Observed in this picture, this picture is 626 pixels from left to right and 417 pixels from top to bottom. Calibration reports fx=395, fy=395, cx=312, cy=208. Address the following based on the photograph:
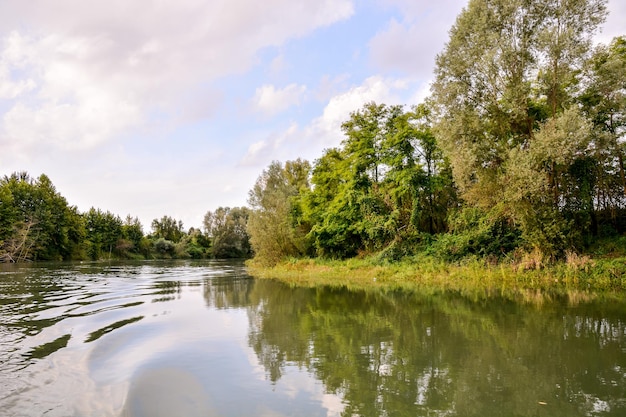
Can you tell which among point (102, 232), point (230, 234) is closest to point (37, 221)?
point (102, 232)

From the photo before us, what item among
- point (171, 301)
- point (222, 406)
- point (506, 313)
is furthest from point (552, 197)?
point (222, 406)

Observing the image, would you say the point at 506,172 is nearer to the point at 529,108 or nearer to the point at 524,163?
the point at 524,163

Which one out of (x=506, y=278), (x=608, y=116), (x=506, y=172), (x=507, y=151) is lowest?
(x=506, y=278)

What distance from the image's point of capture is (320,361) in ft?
24.1

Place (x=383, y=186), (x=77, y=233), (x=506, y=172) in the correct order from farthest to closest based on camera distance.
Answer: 1. (x=77, y=233)
2. (x=383, y=186)
3. (x=506, y=172)

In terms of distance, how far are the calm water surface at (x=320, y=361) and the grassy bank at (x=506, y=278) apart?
3296mm

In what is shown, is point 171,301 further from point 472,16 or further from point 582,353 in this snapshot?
point 472,16

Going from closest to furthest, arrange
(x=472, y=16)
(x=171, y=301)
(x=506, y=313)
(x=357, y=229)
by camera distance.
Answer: (x=506, y=313) → (x=171, y=301) → (x=472, y=16) → (x=357, y=229)

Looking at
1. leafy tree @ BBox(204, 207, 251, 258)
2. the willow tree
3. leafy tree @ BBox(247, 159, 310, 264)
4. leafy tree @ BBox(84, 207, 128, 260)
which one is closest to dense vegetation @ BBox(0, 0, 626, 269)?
the willow tree

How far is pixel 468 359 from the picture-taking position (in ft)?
23.7

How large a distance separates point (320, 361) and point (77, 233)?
8532 centimetres

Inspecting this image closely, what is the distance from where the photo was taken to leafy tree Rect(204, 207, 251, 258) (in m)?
86.6

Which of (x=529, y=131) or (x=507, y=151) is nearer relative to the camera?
(x=507, y=151)

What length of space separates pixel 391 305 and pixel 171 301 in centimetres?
928
